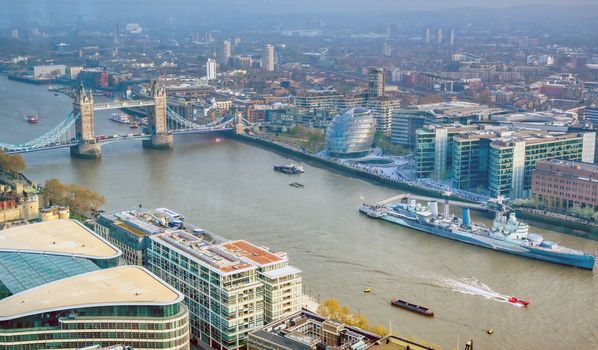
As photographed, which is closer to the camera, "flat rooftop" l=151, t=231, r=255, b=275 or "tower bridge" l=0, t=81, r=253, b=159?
"flat rooftop" l=151, t=231, r=255, b=275

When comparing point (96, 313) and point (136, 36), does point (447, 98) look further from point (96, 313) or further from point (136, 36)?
point (136, 36)

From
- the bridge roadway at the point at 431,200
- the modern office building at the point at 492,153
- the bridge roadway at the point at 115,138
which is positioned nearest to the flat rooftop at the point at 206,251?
the bridge roadway at the point at 431,200

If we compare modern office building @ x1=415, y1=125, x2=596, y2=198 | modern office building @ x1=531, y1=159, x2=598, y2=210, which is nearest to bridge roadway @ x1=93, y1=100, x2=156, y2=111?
modern office building @ x1=415, y1=125, x2=596, y2=198

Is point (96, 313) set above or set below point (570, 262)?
Result: above

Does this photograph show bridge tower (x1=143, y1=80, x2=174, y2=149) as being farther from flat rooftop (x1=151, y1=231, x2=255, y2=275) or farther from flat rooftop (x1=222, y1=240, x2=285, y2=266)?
flat rooftop (x1=222, y1=240, x2=285, y2=266)

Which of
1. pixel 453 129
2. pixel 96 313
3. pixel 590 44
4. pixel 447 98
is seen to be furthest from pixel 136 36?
pixel 96 313

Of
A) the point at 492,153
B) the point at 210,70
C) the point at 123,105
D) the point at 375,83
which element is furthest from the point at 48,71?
the point at 492,153

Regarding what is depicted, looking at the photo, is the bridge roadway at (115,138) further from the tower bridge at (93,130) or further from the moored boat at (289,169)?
the moored boat at (289,169)
